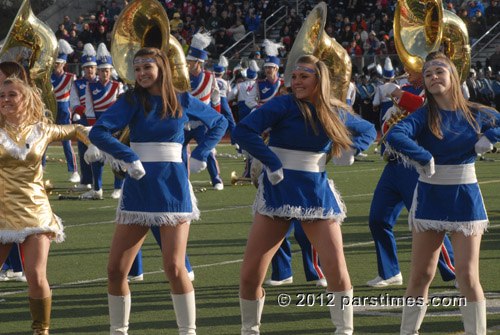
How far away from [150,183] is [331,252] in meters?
0.97

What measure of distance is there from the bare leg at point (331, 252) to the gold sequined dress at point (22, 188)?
137 cm

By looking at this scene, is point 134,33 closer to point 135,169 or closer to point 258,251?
point 135,169

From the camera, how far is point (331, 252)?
14.9ft

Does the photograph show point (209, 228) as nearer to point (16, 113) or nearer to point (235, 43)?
point (16, 113)

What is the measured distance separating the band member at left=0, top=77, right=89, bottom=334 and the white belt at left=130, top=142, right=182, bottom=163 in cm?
43

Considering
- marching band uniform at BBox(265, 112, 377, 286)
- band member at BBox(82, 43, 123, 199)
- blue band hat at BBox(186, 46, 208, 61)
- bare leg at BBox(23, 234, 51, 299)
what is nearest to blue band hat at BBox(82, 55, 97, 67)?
band member at BBox(82, 43, 123, 199)

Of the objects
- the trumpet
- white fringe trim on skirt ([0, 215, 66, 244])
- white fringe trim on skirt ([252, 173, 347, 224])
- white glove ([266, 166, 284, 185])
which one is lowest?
the trumpet

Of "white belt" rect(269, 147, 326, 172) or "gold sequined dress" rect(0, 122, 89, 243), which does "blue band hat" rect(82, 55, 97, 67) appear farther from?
"white belt" rect(269, 147, 326, 172)

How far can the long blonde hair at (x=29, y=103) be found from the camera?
198 inches

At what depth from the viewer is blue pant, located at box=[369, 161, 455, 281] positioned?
5957 millimetres

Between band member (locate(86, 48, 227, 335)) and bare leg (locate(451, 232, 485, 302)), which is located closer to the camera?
bare leg (locate(451, 232, 485, 302))

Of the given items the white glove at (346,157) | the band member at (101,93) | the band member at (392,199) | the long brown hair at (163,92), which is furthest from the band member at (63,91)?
the white glove at (346,157)

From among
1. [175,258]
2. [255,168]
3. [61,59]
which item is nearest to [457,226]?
[255,168]

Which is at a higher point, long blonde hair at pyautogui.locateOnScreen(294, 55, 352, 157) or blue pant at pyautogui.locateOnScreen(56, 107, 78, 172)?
long blonde hair at pyautogui.locateOnScreen(294, 55, 352, 157)
